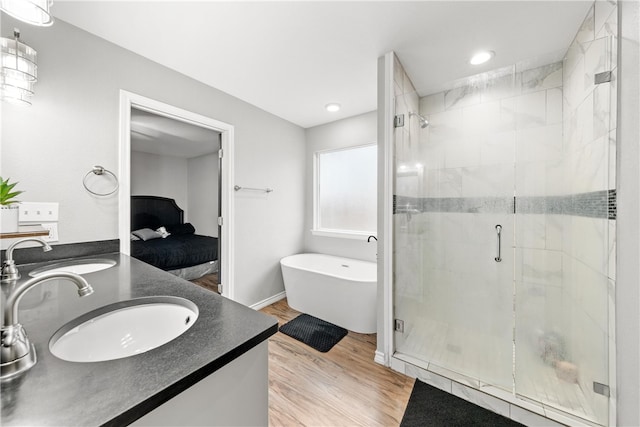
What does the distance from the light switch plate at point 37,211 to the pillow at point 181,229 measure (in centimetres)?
359

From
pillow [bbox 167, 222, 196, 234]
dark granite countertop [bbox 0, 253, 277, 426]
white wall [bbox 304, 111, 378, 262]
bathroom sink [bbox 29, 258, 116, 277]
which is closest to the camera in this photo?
dark granite countertop [bbox 0, 253, 277, 426]

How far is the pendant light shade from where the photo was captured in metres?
0.84

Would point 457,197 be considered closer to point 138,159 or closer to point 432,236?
point 432,236

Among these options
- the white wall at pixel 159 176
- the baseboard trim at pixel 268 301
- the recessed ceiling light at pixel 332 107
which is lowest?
the baseboard trim at pixel 268 301


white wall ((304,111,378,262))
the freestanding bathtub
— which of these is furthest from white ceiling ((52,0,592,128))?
the freestanding bathtub

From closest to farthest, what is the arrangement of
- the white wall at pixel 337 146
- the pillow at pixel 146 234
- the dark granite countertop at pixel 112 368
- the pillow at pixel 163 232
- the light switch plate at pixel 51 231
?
the dark granite countertop at pixel 112 368 < the light switch plate at pixel 51 231 < the white wall at pixel 337 146 < the pillow at pixel 146 234 < the pillow at pixel 163 232

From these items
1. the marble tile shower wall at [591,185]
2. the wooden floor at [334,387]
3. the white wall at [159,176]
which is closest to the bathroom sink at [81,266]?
the wooden floor at [334,387]

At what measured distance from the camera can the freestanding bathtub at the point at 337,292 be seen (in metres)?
2.29

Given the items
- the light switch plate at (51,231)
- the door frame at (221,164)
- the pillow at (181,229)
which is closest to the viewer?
the light switch plate at (51,231)

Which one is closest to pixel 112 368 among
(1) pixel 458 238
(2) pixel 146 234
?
(1) pixel 458 238

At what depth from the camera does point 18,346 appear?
1.69ft

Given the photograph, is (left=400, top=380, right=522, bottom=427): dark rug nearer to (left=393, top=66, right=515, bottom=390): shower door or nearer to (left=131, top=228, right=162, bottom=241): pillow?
(left=393, top=66, right=515, bottom=390): shower door

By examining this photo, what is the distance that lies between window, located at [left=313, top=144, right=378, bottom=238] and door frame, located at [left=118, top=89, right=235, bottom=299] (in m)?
1.30

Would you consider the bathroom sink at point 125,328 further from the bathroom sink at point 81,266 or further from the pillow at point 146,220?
the pillow at point 146,220
